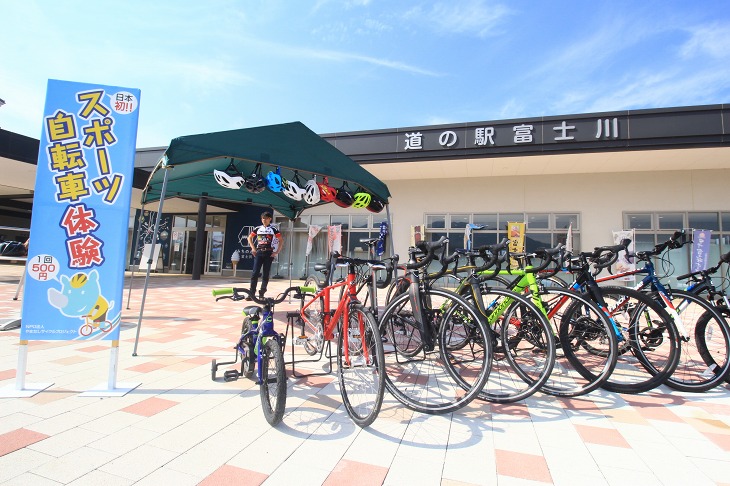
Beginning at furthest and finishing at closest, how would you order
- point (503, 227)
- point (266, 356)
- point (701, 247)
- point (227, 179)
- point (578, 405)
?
point (503, 227) < point (701, 247) < point (227, 179) < point (578, 405) < point (266, 356)

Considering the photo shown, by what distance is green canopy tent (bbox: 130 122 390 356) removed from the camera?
3596 mm

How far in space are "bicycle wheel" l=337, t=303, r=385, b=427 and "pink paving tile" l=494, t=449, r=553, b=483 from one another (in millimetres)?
684

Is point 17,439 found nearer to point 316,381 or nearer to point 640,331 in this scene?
point 316,381

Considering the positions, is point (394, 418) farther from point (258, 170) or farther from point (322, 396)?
point (258, 170)

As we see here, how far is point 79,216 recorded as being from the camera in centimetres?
263

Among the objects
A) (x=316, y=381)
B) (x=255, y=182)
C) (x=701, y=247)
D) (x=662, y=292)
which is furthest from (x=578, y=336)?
(x=701, y=247)

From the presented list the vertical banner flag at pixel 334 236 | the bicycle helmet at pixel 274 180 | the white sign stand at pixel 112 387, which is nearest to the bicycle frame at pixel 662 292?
the bicycle helmet at pixel 274 180

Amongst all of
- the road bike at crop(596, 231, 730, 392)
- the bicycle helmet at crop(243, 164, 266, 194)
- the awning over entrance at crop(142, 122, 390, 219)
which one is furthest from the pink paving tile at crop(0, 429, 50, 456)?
the road bike at crop(596, 231, 730, 392)

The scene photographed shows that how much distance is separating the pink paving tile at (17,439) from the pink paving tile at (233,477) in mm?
1052

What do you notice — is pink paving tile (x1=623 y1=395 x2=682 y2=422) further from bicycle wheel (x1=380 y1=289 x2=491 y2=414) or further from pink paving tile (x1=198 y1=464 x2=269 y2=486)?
pink paving tile (x1=198 y1=464 x2=269 y2=486)

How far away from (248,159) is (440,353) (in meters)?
2.81

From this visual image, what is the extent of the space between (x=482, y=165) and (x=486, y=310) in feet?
32.2

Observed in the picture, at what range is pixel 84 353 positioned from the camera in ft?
11.6

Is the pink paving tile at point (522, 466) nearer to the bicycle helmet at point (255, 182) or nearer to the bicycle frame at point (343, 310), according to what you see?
the bicycle frame at point (343, 310)
